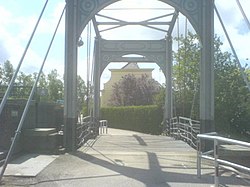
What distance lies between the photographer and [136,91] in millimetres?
56344

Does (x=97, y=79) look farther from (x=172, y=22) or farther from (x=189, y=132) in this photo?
(x=189, y=132)

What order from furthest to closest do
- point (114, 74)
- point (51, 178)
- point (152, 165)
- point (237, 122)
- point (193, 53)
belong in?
point (114, 74) < point (193, 53) < point (237, 122) < point (152, 165) < point (51, 178)

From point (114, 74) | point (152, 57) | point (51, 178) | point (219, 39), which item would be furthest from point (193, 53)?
point (114, 74)

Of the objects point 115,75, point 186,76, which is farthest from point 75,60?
point 115,75

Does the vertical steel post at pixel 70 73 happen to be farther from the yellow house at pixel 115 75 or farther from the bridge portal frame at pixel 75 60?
the yellow house at pixel 115 75

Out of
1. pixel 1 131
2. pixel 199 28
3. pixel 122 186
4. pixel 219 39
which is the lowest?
pixel 122 186

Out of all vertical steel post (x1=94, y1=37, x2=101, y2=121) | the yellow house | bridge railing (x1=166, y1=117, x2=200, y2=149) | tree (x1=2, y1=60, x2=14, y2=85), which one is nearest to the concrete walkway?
bridge railing (x1=166, y1=117, x2=200, y2=149)

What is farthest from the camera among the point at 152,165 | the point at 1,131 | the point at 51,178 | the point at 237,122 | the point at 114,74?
the point at 114,74

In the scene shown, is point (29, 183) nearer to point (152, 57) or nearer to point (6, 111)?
point (6, 111)

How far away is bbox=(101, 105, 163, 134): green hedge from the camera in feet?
111

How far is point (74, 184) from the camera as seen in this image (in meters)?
8.07

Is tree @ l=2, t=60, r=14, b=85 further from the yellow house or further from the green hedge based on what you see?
the green hedge

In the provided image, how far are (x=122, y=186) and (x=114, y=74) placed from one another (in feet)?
199

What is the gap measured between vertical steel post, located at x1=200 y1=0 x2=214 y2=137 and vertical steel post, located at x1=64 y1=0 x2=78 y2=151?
3.96 m
